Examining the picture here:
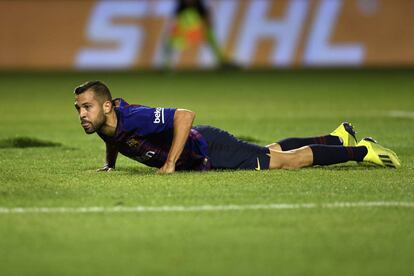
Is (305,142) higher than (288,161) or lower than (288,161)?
higher

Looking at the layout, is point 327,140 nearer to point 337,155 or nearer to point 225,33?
point 337,155

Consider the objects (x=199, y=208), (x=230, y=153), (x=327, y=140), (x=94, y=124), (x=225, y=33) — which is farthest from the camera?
(x=225, y=33)

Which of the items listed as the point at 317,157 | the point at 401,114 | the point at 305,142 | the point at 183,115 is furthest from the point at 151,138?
the point at 401,114

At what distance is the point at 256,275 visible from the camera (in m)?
4.72

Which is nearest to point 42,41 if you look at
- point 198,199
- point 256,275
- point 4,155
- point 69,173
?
point 4,155

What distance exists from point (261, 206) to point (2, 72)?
20.2 m

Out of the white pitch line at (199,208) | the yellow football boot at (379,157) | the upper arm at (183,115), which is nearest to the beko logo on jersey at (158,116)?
the upper arm at (183,115)

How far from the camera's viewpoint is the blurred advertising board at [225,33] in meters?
25.1

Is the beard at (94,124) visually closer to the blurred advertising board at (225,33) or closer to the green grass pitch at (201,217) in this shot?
the green grass pitch at (201,217)

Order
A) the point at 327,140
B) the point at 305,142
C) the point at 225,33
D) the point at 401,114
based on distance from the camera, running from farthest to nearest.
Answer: the point at 225,33, the point at 401,114, the point at 327,140, the point at 305,142

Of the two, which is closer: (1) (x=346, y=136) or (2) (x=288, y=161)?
(2) (x=288, y=161)

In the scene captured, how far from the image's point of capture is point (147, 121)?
786cm

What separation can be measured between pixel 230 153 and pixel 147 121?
2.60ft

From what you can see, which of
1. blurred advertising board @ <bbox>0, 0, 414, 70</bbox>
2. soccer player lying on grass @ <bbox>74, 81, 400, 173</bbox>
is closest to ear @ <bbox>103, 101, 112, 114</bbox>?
soccer player lying on grass @ <bbox>74, 81, 400, 173</bbox>
